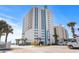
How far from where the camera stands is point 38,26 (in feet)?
10.9

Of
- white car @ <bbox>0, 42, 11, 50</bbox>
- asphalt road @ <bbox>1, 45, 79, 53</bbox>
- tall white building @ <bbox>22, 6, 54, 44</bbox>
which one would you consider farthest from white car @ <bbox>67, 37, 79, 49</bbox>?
white car @ <bbox>0, 42, 11, 50</bbox>

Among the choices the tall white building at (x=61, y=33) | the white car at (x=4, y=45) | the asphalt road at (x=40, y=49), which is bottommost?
the asphalt road at (x=40, y=49)

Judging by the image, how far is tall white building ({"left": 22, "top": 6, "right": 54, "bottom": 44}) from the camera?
332cm

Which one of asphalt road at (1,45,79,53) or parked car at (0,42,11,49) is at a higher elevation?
parked car at (0,42,11,49)

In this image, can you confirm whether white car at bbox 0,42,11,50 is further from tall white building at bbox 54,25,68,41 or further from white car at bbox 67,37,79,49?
white car at bbox 67,37,79,49

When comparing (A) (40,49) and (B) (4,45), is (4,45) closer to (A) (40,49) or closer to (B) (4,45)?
(B) (4,45)

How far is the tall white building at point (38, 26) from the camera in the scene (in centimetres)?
332

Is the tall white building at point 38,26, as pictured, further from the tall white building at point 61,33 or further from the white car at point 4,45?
the white car at point 4,45

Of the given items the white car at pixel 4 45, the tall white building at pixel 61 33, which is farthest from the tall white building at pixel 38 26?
the white car at pixel 4 45

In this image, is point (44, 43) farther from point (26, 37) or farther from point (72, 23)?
point (72, 23)

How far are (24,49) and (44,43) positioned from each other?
1.23 feet

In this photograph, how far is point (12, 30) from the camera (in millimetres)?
3303

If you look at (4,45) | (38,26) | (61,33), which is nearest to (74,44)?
(61,33)
